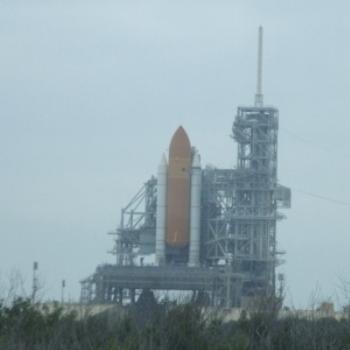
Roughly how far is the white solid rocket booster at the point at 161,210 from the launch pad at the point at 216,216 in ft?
0.18

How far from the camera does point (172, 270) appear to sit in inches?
2324

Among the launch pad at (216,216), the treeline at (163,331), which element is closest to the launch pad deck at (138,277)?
the launch pad at (216,216)

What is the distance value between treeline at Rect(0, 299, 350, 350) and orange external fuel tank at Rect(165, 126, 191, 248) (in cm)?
3776

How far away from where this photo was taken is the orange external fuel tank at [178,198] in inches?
2450

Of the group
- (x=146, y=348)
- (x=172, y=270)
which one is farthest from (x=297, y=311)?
(x=172, y=270)

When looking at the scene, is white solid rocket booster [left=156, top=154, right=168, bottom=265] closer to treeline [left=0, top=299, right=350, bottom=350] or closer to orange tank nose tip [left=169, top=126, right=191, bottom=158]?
orange tank nose tip [left=169, top=126, right=191, bottom=158]

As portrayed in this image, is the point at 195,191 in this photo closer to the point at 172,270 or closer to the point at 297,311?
the point at 172,270

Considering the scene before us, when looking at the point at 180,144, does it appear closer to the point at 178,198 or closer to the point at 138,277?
the point at 178,198

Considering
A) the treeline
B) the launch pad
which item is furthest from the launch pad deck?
the treeline

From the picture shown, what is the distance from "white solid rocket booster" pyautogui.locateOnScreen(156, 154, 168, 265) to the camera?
62.1 meters

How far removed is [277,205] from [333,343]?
40.5m

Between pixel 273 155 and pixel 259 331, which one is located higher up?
pixel 273 155

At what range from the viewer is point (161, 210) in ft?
204

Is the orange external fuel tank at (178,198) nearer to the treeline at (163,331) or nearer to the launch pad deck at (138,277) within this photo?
the launch pad deck at (138,277)
